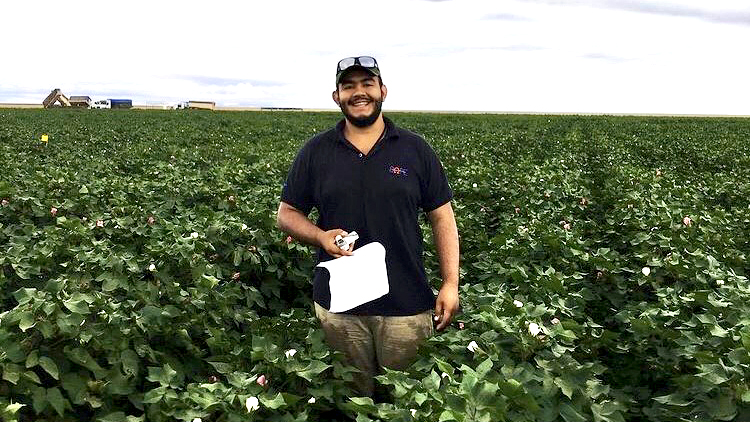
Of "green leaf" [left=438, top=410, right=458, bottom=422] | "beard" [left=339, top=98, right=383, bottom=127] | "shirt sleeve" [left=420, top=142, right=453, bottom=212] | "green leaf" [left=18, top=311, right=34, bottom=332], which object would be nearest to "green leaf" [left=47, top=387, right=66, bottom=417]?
"green leaf" [left=18, top=311, right=34, bottom=332]

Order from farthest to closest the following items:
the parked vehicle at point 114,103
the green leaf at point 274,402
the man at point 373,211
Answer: the parked vehicle at point 114,103
the man at point 373,211
the green leaf at point 274,402

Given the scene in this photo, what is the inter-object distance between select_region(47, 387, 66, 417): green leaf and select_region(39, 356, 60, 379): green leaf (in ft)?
0.22

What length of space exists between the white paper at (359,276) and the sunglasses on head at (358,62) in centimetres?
87

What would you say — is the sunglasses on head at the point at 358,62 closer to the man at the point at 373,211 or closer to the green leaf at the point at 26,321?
the man at the point at 373,211

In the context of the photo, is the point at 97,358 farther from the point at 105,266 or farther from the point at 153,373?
the point at 105,266

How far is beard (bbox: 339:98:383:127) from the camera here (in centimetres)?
294

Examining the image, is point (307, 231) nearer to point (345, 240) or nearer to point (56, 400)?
point (345, 240)

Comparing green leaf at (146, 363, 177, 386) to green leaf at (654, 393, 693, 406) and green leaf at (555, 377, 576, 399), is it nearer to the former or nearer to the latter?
green leaf at (555, 377, 576, 399)

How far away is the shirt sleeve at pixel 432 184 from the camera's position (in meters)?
3.14

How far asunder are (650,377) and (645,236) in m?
1.99

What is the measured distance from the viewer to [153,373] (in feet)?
8.87

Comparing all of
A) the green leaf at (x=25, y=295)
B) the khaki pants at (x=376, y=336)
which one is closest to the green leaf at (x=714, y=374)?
the khaki pants at (x=376, y=336)

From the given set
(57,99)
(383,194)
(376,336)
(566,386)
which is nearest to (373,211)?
(383,194)

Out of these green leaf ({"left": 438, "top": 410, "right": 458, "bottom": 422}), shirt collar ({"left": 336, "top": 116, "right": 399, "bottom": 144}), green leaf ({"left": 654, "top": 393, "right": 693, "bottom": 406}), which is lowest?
green leaf ({"left": 654, "top": 393, "right": 693, "bottom": 406})
